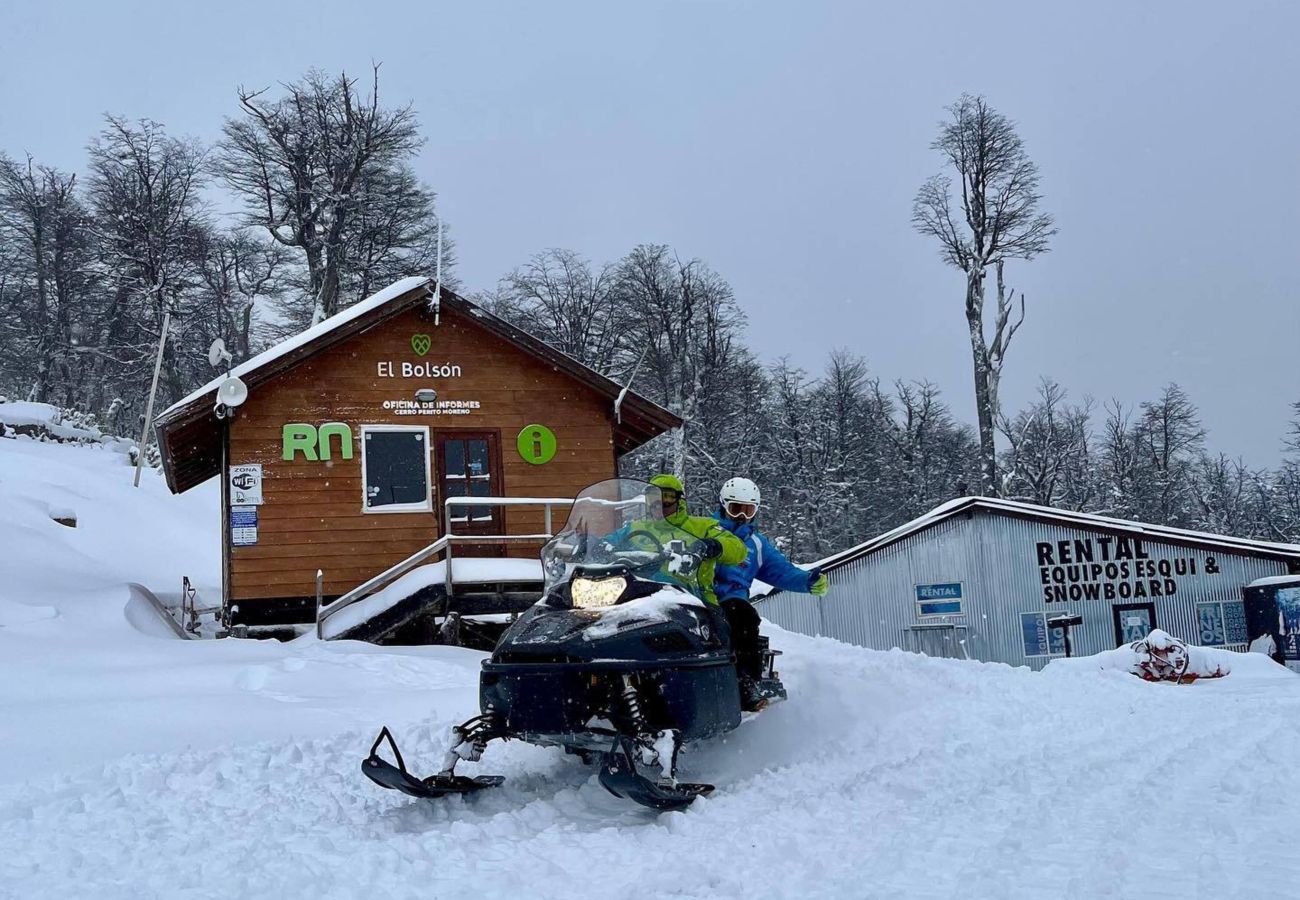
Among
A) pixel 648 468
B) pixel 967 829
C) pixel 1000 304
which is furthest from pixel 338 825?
pixel 648 468

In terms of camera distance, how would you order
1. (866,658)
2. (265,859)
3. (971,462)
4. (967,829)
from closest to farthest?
1. (265,859)
2. (967,829)
3. (866,658)
4. (971,462)

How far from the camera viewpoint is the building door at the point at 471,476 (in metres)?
15.0

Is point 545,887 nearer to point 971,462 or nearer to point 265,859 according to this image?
point 265,859

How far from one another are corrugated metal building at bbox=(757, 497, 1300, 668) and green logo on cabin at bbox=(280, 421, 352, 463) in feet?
36.3

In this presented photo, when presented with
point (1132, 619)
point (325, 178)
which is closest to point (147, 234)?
point (325, 178)

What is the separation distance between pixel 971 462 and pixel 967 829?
4333 cm

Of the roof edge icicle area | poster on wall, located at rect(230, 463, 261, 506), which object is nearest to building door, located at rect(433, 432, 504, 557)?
the roof edge icicle area

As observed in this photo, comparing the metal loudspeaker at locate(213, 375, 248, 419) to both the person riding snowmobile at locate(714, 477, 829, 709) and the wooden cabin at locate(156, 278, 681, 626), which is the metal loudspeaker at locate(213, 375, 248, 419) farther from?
the person riding snowmobile at locate(714, 477, 829, 709)

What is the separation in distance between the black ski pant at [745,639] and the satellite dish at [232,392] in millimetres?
8984

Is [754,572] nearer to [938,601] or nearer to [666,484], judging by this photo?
[666,484]

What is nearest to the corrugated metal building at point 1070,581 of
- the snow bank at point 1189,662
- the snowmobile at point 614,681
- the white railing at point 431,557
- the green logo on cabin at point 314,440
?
the snow bank at point 1189,662

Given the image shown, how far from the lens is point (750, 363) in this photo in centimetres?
3809

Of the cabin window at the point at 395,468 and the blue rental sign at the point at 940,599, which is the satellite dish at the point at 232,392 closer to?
the cabin window at the point at 395,468

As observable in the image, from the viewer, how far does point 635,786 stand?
446 cm
